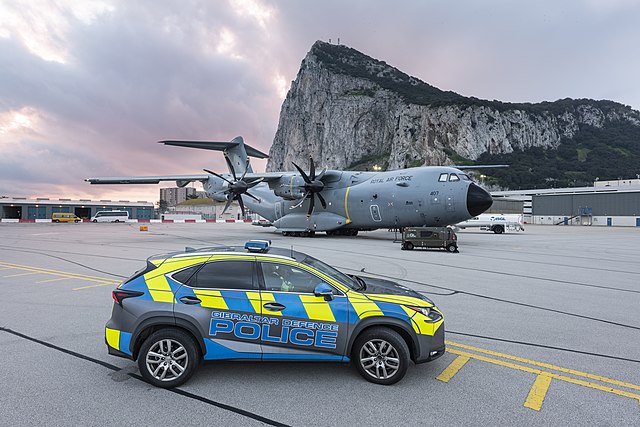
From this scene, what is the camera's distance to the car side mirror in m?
4.31

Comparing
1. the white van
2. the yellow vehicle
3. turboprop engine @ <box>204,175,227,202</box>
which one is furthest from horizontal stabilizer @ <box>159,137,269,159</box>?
the yellow vehicle

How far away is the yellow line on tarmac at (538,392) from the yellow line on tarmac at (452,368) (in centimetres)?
86

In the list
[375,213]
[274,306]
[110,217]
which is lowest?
[274,306]

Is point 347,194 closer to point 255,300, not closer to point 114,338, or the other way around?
point 255,300

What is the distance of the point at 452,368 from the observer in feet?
15.4

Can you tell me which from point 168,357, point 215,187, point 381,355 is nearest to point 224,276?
point 168,357

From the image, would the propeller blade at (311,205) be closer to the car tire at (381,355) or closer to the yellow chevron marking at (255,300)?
the yellow chevron marking at (255,300)

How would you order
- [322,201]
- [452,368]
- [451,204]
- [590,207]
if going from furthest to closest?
[590,207] → [322,201] → [451,204] → [452,368]

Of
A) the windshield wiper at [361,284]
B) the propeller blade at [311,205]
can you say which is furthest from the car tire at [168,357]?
the propeller blade at [311,205]

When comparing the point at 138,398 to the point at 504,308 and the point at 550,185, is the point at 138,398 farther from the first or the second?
the point at 550,185

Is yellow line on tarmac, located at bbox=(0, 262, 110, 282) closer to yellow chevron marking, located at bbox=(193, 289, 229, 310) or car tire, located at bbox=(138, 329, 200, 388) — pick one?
car tire, located at bbox=(138, 329, 200, 388)

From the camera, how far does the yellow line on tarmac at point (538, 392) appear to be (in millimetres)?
3797

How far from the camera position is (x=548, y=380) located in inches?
171

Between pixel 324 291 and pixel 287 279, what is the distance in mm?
551
